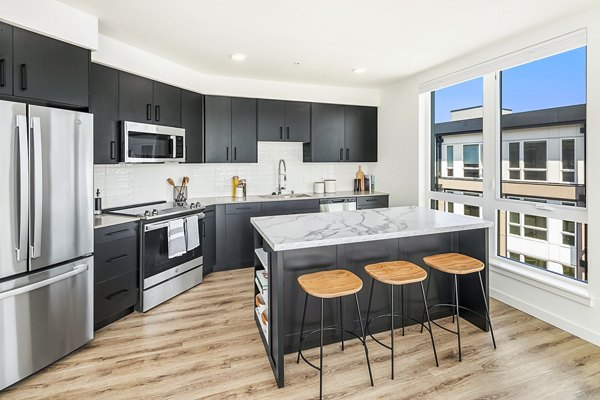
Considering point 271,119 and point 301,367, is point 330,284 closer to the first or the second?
point 301,367

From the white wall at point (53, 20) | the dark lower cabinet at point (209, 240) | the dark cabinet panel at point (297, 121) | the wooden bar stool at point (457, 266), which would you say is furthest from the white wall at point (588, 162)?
the white wall at point (53, 20)

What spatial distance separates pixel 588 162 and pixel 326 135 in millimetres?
3232

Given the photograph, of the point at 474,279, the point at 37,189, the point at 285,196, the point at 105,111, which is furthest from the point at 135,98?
the point at 474,279

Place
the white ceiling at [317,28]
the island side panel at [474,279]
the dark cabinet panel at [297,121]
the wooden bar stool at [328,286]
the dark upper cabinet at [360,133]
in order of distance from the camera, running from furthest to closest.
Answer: the dark upper cabinet at [360,133] → the dark cabinet panel at [297,121] → the island side panel at [474,279] → the white ceiling at [317,28] → the wooden bar stool at [328,286]

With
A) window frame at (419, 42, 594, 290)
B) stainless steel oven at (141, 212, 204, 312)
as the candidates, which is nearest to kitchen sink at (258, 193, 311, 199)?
stainless steel oven at (141, 212, 204, 312)

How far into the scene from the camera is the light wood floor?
2111 mm

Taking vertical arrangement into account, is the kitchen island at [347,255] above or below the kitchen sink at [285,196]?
below

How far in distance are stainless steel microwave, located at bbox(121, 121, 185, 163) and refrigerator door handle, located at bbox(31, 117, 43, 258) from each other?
116 cm

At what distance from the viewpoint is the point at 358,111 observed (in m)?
5.45

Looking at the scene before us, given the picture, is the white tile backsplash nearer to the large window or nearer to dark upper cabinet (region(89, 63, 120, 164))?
dark upper cabinet (region(89, 63, 120, 164))

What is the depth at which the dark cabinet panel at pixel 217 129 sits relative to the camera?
15.0 feet

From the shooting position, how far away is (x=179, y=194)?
437 cm

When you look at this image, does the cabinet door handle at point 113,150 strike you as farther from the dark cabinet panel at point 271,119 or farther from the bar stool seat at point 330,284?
the bar stool seat at point 330,284

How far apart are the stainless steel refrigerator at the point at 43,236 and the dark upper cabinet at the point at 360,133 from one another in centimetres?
371
